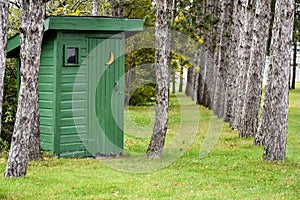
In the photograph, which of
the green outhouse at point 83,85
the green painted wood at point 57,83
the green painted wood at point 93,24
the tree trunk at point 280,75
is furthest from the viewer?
the green outhouse at point 83,85

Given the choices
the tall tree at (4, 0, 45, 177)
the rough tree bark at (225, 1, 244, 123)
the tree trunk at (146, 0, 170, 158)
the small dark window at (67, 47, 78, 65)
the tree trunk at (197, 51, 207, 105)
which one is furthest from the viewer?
the tree trunk at (197, 51, 207, 105)

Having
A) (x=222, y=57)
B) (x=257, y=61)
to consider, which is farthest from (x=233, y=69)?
(x=257, y=61)

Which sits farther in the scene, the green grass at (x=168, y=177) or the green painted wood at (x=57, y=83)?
the green painted wood at (x=57, y=83)

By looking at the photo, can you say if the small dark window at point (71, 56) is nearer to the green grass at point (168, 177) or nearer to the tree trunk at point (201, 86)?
the green grass at point (168, 177)

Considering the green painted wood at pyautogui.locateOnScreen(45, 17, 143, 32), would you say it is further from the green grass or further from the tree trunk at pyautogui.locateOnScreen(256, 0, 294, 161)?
the tree trunk at pyautogui.locateOnScreen(256, 0, 294, 161)

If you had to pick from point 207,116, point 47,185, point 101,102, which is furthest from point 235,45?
point 47,185

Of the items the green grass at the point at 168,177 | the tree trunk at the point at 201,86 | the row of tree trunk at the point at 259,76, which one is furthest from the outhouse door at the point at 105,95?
the tree trunk at the point at 201,86

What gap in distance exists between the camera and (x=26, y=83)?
10.6 metres

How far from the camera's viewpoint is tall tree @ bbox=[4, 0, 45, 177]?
34.3ft

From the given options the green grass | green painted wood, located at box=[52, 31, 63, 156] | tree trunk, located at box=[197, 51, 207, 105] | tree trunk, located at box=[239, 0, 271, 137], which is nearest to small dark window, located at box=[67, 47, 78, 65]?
green painted wood, located at box=[52, 31, 63, 156]

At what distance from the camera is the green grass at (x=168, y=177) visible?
32.0 ft

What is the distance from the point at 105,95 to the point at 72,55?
1302 mm

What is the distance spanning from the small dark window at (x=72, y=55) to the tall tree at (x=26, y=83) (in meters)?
3.49

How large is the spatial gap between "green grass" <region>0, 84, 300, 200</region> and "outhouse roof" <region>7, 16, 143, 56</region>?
3.14 m
